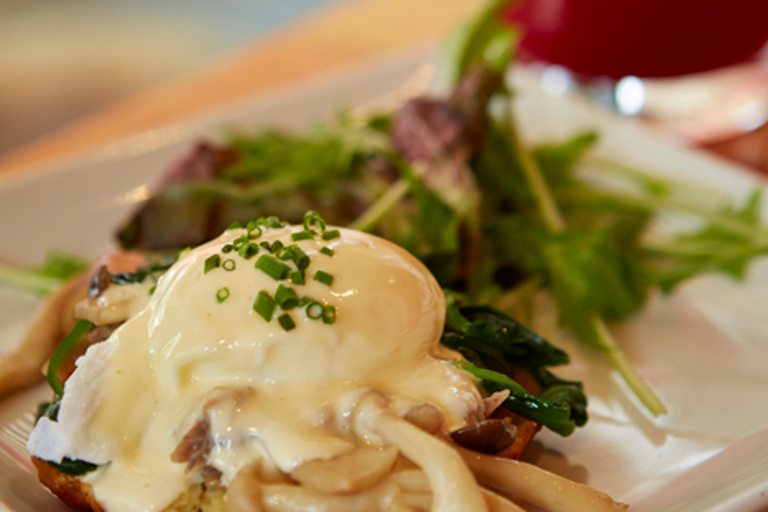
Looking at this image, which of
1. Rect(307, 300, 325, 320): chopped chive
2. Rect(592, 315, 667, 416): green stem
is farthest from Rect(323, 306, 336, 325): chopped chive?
Rect(592, 315, 667, 416): green stem

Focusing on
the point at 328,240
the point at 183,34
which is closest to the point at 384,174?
the point at 328,240

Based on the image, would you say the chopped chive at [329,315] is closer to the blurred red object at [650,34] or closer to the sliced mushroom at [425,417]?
the sliced mushroom at [425,417]

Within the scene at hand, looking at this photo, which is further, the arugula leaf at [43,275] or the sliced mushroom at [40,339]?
the arugula leaf at [43,275]

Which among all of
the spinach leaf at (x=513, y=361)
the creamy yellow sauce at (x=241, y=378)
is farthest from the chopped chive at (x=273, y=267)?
the spinach leaf at (x=513, y=361)

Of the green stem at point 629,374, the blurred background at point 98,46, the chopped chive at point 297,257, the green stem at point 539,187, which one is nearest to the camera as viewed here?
the chopped chive at point 297,257

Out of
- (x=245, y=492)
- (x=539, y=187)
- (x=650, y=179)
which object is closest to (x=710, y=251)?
(x=650, y=179)

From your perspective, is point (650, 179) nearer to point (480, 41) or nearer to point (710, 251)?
point (710, 251)

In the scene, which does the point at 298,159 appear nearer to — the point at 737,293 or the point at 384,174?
the point at 384,174
